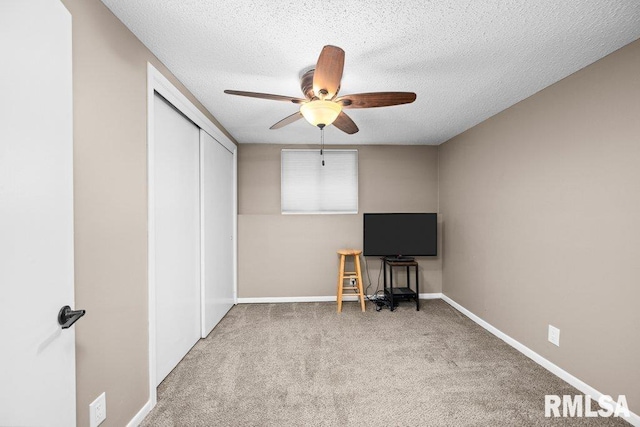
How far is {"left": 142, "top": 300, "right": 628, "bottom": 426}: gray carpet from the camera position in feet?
Answer: 5.85

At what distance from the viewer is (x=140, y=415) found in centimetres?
172

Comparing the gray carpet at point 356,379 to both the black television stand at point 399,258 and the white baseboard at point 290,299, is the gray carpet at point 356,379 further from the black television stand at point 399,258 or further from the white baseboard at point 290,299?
the black television stand at point 399,258

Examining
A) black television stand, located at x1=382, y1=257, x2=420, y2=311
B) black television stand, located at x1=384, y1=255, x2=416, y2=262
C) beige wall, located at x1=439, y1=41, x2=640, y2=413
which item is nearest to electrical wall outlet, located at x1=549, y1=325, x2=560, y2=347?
beige wall, located at x1=439, y1=41, x2=640, y2=413

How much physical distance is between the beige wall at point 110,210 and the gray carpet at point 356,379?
1.68 ft

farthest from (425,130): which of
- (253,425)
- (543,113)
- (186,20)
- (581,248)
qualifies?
(253,425)

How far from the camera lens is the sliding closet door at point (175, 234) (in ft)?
6.74

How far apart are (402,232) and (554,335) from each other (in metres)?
1.98

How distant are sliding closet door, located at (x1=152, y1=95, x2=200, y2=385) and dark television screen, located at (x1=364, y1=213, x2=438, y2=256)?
229 cm

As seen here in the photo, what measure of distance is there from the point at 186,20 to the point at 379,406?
2.71m

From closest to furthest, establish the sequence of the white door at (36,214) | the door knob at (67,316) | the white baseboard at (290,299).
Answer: the white door at (36,214), the door knob at (67,316), the white baseboard at (290,299)

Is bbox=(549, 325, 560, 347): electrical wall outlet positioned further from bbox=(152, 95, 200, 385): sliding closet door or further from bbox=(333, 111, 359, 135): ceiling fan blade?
bbox=(152, 95, 200, 385): sliding closet door

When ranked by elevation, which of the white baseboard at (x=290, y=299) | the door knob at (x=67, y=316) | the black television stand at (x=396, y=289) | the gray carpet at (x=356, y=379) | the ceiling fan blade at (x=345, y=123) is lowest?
the gray carpet at (x=356, y=379)

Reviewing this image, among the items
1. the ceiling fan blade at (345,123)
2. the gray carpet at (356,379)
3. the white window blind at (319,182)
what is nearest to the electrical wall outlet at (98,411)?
the gray carpet at (356,379)

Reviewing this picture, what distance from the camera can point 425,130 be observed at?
353cm
